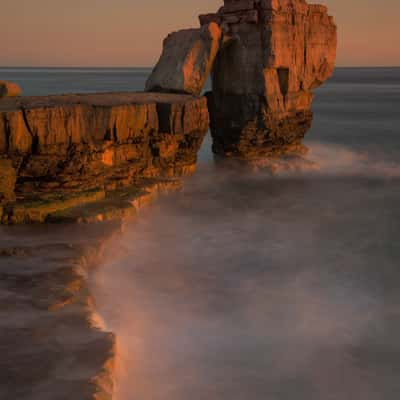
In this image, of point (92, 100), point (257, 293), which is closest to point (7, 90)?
point (92, 100)

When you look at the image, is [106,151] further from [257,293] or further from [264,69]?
[264,69]

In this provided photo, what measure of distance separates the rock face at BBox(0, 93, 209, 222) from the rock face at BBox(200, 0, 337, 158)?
2.54m

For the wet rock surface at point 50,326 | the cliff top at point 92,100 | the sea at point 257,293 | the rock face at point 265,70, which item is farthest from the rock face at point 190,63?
the wet rock surface at point 50,326

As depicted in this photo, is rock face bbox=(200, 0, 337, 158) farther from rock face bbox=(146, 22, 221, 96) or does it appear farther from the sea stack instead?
rock face bbox=(146, 22, 221, 96)

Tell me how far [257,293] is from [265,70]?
7.89m

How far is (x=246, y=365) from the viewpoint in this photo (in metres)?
5.64

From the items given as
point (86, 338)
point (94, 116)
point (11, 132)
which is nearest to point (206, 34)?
point (94, 116)

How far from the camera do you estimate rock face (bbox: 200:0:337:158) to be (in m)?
13.6

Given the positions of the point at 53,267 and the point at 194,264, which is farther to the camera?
the point at 194,264

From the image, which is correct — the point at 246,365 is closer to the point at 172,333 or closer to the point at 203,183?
the point at 172,333

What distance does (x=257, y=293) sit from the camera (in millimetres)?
7469

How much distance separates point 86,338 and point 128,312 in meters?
1.43

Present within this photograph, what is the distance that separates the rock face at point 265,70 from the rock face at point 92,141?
8.33ft

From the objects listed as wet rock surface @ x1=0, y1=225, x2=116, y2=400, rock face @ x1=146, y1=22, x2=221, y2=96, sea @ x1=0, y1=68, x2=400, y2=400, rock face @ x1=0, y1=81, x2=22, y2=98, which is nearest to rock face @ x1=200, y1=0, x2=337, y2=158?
rock face @ x1=146, y1=22, x2=221, y2=96
